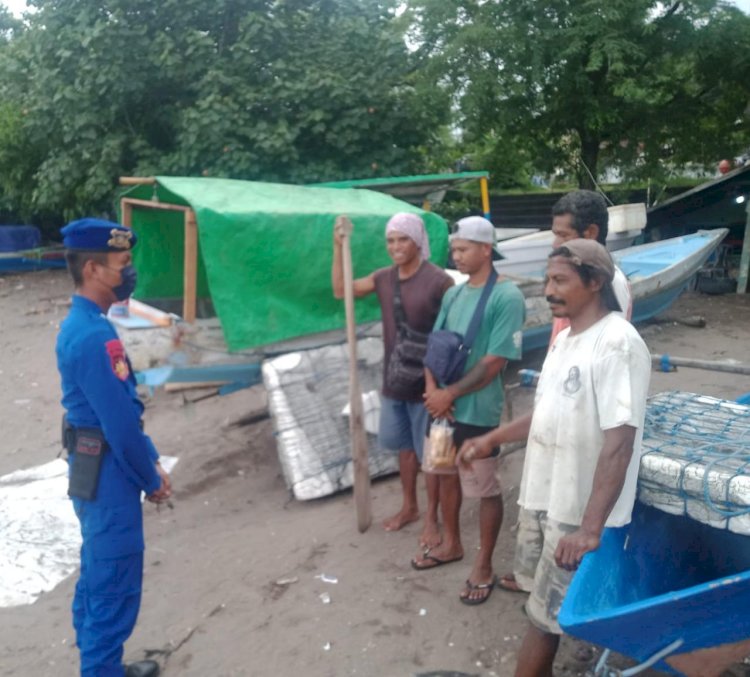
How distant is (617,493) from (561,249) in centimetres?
79

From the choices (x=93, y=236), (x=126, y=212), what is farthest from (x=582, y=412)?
(x=126, y=212)

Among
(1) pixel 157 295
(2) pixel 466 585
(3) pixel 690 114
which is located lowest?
(2) pixel 466 585

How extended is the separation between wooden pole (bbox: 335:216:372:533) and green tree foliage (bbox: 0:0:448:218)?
435 centimetres

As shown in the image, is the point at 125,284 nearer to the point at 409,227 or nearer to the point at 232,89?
the point at 409,227

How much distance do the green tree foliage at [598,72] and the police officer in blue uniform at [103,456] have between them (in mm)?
6883

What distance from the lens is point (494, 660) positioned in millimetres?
3305

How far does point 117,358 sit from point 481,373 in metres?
1.62

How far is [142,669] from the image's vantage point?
11.3 ft

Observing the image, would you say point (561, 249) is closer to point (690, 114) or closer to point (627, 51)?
point (627, 51)

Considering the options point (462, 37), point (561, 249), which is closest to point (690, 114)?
point (462, 37)

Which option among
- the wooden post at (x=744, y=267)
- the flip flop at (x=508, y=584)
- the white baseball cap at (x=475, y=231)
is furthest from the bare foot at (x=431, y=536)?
the wooden post at (x=744, y=267)

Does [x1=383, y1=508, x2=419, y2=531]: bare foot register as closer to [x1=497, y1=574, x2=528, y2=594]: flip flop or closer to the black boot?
[x1=497, y1=574, x2=528, y2=594]: flip flop

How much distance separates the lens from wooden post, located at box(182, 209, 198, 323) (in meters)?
5.03

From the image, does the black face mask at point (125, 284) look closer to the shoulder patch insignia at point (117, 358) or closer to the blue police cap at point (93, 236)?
the blue police cap at point (93, 236)
